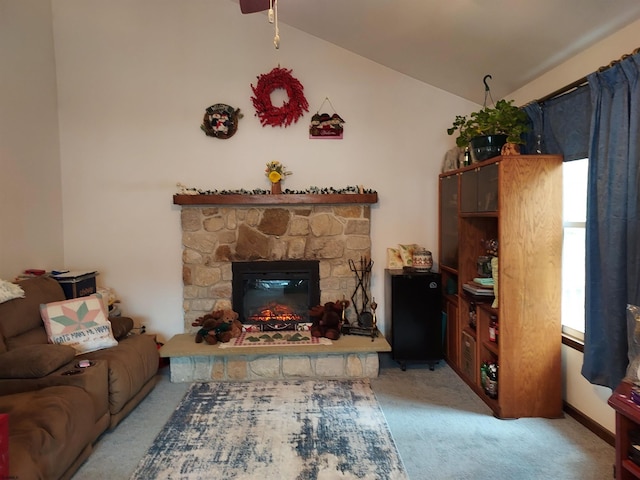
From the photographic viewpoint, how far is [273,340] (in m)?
3.63

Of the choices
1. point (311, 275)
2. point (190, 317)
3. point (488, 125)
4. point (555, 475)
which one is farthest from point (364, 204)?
point (555, 475)

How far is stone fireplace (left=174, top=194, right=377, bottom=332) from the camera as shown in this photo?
3.96 m

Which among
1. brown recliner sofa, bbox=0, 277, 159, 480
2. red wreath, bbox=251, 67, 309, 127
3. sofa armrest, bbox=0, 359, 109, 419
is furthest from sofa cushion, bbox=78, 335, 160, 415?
red wreath, bbox=251, 67, 309, 127

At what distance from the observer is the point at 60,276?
11.2ft

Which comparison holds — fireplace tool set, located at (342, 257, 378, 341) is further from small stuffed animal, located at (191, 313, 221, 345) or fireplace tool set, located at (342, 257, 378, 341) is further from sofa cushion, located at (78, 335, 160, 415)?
sofa cushion, located at (78, 335, 160, 415)

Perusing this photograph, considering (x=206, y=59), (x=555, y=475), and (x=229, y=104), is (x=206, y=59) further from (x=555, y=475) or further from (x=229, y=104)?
(x=555, y=475)

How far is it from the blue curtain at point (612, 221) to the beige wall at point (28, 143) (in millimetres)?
4089

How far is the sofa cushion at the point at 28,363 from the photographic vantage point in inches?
94.9

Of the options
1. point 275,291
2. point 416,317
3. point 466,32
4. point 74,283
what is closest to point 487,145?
point 466,32

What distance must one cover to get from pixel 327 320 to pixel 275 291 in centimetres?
64

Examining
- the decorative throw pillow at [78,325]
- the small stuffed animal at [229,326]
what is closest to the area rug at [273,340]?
the small stuffed animal at [229,326]

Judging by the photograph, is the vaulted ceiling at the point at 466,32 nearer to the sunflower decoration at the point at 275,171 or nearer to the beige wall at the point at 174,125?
the beige wall at the point at 174,125

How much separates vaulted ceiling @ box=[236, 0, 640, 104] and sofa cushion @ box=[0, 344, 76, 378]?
9.99 ft

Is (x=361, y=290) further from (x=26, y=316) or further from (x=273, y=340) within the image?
(x=26, y=316)
